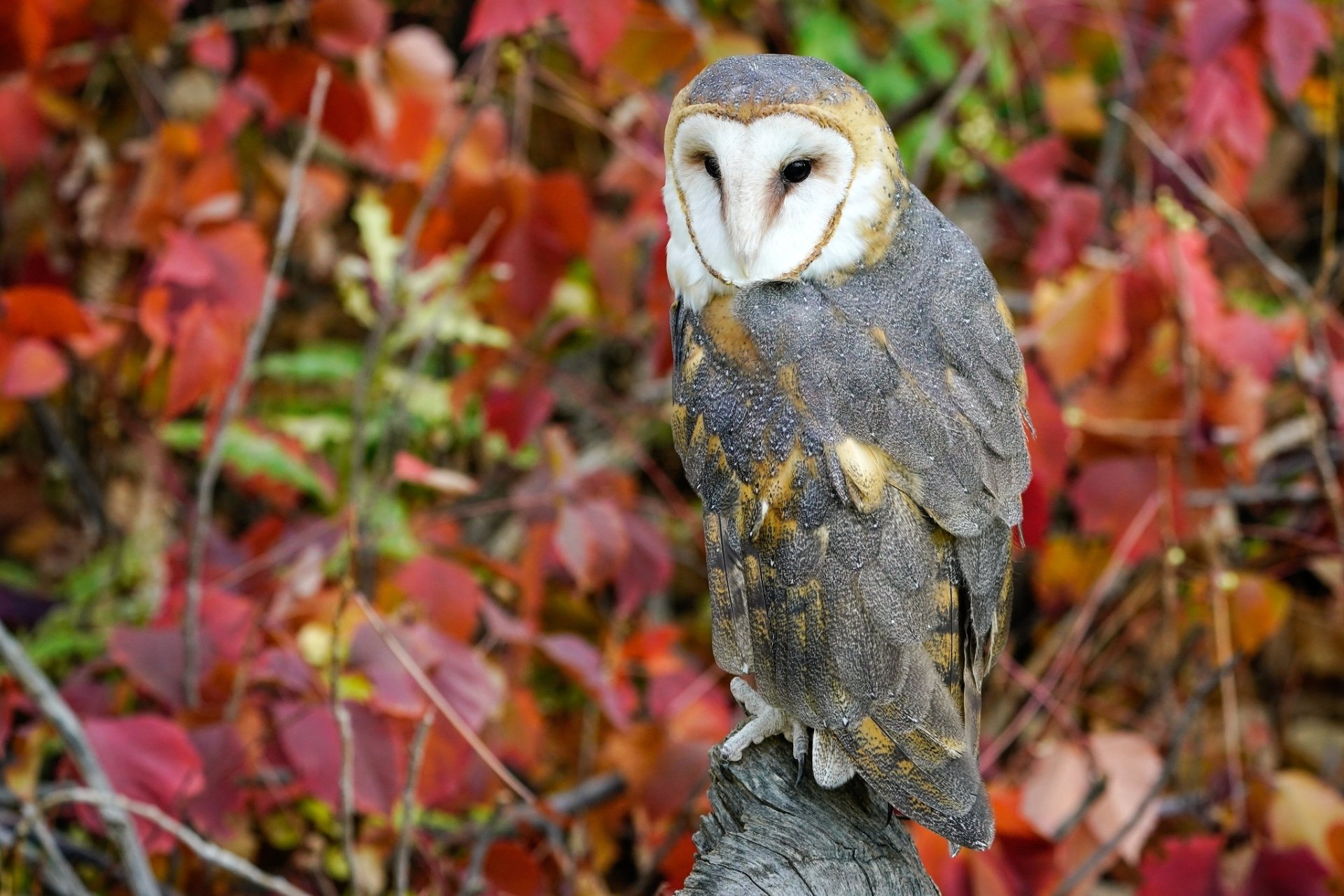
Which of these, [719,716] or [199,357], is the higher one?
[199,357]

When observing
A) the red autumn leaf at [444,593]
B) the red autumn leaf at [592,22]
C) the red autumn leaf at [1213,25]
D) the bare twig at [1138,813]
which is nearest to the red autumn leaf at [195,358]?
the red autumn leaf at [444,593]

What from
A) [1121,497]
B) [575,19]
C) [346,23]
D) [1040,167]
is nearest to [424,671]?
[575,19]

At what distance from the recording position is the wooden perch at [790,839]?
1.68 metres

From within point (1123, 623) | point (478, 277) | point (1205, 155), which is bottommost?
point (1123, 623)

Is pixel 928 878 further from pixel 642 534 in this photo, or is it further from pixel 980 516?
pixel 642 534

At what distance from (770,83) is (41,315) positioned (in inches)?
→ 64.1

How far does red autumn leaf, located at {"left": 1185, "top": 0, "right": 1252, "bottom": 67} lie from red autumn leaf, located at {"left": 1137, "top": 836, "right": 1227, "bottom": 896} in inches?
66.5

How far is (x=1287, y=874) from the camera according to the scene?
2.59m

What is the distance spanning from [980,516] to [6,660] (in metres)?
1.69

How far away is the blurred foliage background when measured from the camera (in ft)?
8.15

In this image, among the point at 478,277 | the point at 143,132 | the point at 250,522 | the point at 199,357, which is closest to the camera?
the point at 199,357

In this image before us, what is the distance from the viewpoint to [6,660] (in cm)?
226

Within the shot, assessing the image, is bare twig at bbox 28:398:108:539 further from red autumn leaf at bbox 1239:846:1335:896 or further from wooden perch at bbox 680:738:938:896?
red autumn leaf at bbox 1239:846:1335:896

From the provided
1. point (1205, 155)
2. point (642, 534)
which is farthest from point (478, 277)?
point (1205, 155)
